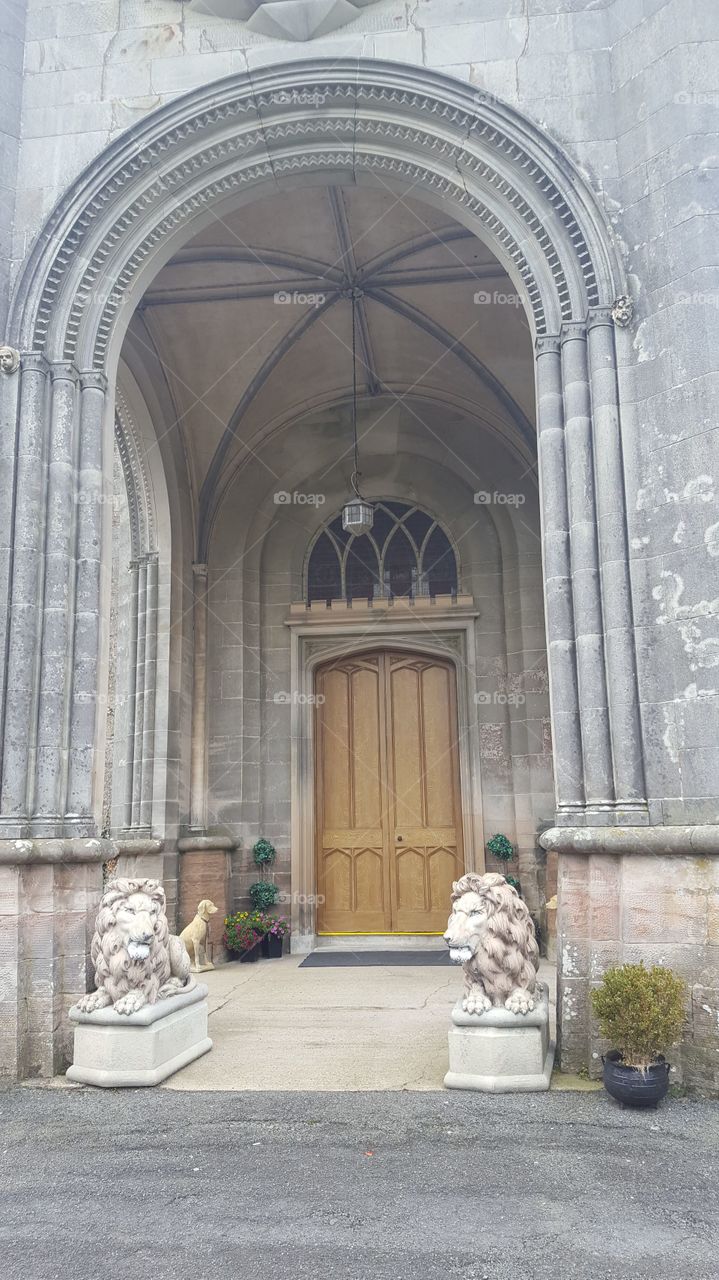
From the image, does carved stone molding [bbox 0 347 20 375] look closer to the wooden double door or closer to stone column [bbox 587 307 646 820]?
stone column [bbox 587 307 646 820]

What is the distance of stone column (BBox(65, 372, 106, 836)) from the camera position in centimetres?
548

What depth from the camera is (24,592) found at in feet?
18.1

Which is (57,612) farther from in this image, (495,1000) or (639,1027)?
(639,1027)

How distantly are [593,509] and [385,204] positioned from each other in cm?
426

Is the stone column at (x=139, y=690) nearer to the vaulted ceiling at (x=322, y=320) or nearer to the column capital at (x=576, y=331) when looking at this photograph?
the vaulted ceiling at (x=322, y=320)

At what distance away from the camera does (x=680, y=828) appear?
465 cm

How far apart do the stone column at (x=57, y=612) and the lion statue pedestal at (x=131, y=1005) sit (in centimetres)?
69

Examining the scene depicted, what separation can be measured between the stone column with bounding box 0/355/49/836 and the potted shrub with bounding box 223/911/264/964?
172 inches

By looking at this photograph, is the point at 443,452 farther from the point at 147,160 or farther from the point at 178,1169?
the point at 178,1169

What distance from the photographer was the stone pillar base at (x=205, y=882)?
9109mm

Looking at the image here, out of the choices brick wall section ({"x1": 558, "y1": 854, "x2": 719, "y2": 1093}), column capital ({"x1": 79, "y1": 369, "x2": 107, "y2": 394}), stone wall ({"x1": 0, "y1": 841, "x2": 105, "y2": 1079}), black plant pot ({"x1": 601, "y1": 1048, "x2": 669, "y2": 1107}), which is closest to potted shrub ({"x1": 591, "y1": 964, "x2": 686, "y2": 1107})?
black plant pot ({"x1": 601, "y1": 1048, "x2": 669, "y2": 1107})

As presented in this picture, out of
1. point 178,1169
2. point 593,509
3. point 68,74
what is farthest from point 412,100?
point 178,1169

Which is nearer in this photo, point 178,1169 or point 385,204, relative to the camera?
point 178,1169

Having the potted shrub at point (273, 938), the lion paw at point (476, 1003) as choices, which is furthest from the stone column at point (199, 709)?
the lion paw at point (476, 1003)
